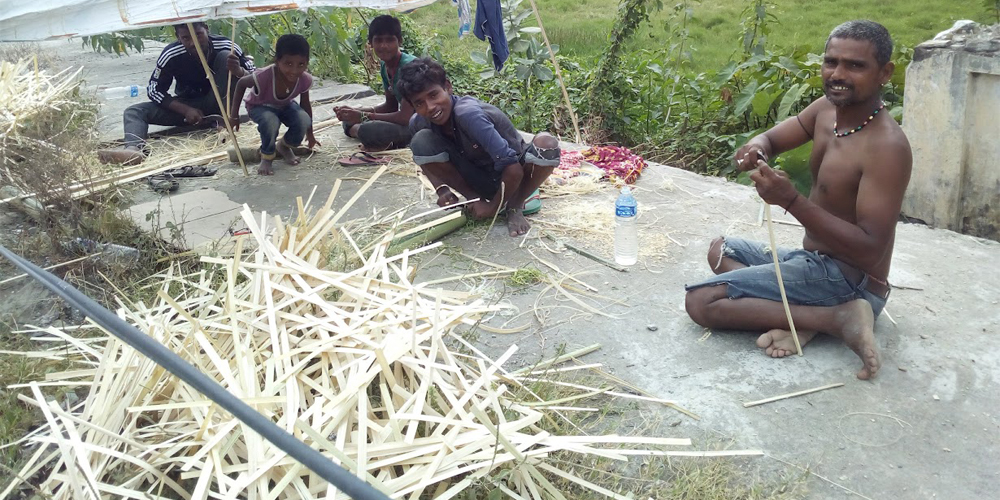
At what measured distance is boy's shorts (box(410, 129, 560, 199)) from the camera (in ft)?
13.1

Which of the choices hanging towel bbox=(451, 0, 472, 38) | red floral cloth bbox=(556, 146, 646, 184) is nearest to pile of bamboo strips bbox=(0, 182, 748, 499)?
red floral cloth bbox=(556, 146, 646, 184)

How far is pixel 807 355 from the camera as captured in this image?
8.98ft

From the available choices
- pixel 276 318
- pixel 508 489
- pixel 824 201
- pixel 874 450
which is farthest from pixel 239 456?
pixel 824 201

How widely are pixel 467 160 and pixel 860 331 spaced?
7.50 ft

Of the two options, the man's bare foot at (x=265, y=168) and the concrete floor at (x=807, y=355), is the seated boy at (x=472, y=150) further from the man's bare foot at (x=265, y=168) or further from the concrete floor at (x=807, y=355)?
the man's bare foot at (x=265, y=168)

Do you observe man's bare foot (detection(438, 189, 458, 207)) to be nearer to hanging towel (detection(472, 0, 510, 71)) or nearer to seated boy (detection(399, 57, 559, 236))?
seated boy (detection(399, 57, 559, 236))

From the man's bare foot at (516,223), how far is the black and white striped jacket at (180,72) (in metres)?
3.15

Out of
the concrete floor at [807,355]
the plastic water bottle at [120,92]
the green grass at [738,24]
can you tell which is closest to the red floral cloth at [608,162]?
the concrete floor at [807,355]

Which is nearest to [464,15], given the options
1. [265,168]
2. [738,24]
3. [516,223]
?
[516,223]

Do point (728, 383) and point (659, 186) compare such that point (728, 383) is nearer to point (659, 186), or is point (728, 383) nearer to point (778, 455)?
point (778, 455)

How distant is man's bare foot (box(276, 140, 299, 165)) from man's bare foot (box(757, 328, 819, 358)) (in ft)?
12.5

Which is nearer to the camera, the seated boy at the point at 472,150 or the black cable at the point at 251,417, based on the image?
the black cable at the point at 251,417

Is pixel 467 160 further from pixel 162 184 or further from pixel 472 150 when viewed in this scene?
pixel 162 184

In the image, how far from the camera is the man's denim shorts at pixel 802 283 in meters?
2.72
